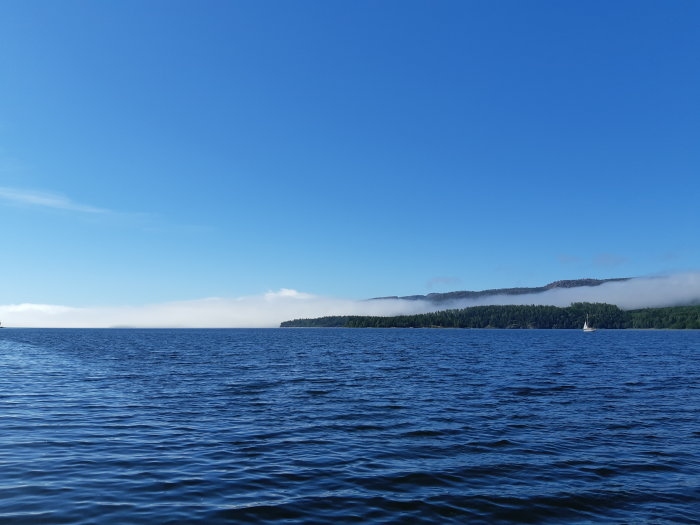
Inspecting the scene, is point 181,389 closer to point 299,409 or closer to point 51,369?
point 299,409

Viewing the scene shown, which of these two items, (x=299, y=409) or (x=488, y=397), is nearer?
(x=299, y=409)

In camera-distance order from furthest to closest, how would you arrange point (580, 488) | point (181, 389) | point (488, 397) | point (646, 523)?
point (181, 389)
point (488, 397)
point (580, 488)
point (646, 523)

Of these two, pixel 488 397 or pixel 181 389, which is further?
pixel 181 389

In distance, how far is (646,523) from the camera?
45.8ft

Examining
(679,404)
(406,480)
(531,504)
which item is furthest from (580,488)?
(679,404)

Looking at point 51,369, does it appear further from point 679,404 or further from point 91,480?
point 679,404

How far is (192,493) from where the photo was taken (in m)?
15.8

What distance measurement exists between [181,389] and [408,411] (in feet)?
66.2

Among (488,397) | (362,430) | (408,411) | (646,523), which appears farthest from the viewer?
(488,397)

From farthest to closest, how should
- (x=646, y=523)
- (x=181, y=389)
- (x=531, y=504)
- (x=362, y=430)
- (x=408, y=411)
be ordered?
(x=181, y=389) < (x=408, y=411) < (x=362, y=430) < (x=531, y=504) < (x=646, y=523)

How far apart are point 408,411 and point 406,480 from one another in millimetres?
13342

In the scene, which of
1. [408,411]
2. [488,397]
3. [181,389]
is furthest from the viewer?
[181,389]

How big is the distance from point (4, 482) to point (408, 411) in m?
20.8

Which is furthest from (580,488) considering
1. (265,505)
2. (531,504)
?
(265,505)
